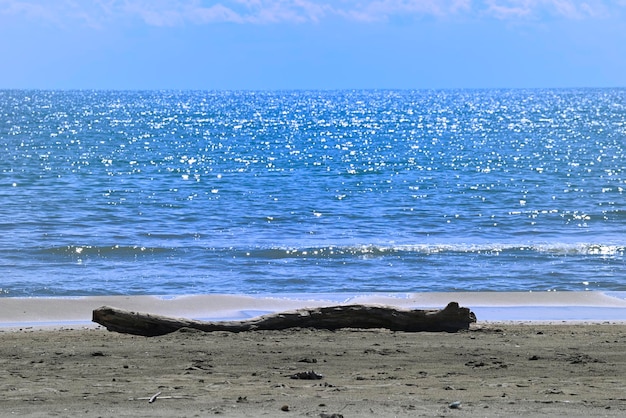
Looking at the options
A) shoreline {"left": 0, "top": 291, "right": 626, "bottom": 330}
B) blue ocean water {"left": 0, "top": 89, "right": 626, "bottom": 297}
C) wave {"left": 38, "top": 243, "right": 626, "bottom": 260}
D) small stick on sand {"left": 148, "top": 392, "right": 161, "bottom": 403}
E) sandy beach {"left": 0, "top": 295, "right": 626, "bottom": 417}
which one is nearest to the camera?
sandy beach {"left": 0, "top": 295, "right": 626, "bottom": 417}

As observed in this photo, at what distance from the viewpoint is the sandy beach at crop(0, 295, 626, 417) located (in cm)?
722

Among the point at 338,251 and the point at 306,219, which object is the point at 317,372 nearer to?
the point at 338,251

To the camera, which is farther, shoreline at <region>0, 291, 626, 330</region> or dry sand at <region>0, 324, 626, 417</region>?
shoreline at <region>0, 291, 626, 330</region>

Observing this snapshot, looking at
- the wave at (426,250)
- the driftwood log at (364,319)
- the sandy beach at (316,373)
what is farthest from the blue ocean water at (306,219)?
the sandy beach at (316,373)

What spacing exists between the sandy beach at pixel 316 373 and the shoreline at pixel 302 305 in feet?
6.32

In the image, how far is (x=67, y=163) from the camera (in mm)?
42656

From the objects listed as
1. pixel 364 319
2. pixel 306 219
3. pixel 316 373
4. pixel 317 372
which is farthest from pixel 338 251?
pixel 316 373

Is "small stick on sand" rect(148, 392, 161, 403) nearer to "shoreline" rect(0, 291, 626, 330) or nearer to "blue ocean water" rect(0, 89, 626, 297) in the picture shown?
"shoreline" rect(0, 291, 626, 330)

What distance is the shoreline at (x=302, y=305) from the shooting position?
522 inches

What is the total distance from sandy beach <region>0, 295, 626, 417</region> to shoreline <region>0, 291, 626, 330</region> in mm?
1928

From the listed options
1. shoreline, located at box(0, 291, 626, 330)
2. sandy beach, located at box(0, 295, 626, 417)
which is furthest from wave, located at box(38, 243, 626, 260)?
sandy beach, located at box(0, 295, 626, 417)

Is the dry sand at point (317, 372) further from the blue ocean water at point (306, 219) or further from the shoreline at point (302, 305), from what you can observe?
the blue ocean water at point (306, 219)

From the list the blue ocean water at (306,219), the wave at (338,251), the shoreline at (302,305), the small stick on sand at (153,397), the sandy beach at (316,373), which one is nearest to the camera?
the sandy beach at (316,373)

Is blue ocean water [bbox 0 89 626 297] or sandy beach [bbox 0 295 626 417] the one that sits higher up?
blue ocean water [bbox 0 89 626 297]
